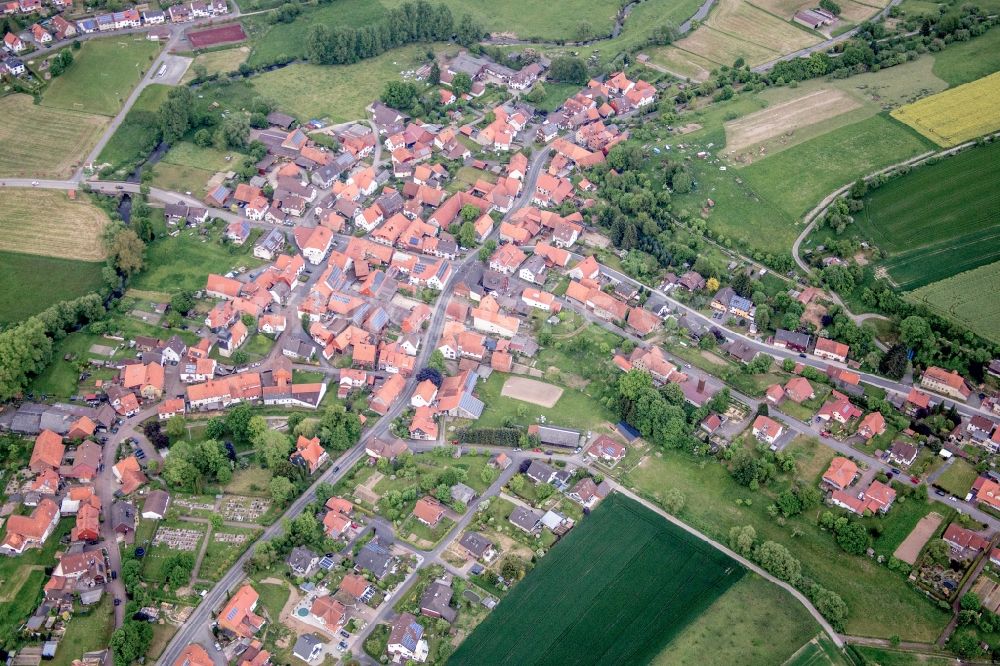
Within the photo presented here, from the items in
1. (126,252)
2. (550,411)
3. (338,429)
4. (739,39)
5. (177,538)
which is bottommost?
A: (177,538)

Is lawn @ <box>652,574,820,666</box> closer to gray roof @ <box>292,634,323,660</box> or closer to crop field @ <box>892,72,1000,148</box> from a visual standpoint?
gray roof @ <box>292,634,323,660</box>

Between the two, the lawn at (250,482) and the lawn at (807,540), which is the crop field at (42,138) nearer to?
the lawn at (250,482)

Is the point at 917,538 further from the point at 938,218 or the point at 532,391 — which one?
the point at 938,218

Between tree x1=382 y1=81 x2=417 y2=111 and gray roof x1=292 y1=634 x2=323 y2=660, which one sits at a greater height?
tree x1=382 y1=81 x2=417 y2=111

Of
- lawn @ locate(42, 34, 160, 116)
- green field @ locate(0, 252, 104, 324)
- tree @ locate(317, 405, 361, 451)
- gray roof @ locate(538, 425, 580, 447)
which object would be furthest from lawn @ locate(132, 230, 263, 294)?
gray roof @ locate(538, 425, 580, 447)

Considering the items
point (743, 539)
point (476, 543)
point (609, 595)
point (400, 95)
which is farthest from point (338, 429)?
point (400, 95)

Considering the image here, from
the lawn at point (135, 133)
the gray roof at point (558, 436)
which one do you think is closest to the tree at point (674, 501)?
the gray roof at point (558, 436)
